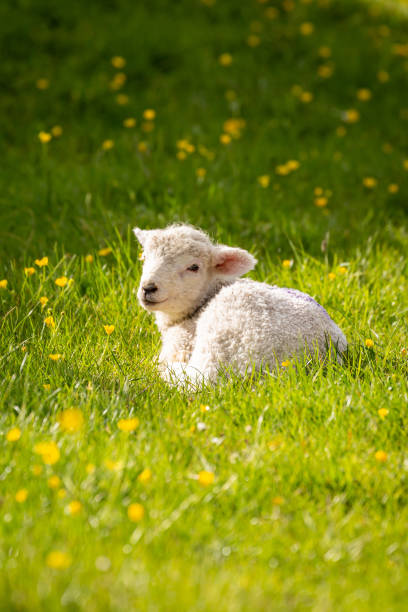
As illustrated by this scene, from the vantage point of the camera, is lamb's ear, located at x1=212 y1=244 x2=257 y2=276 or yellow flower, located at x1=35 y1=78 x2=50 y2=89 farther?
yellow flower, located at x1=35 y1=78 x2=50 y2=89

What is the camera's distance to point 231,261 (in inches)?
148

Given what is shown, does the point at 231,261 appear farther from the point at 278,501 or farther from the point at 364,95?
the point at 364,95

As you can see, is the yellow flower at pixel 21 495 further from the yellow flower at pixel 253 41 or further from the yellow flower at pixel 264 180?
the yellow flower at pixel 253 41

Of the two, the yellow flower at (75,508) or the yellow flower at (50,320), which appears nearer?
the yellow flower at (75,508)

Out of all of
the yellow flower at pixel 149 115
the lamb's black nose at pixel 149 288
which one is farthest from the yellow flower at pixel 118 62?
the lamb's black nose at pixel 149 288

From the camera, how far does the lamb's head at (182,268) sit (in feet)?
11.7

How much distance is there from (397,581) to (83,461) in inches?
47.9

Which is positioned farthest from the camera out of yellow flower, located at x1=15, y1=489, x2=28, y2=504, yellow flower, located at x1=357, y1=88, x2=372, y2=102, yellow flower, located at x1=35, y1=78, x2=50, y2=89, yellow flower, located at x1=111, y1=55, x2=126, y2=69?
yellow flower, located at x1=357, y1=88, x2=372, y2=102

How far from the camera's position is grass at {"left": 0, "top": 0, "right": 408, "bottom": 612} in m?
2.27

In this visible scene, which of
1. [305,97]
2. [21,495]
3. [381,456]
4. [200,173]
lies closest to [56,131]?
[200,173]

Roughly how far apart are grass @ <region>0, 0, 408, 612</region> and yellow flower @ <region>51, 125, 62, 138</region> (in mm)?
163

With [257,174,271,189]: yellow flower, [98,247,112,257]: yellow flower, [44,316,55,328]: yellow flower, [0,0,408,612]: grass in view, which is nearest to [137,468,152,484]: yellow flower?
[0,0,408,612]: grass

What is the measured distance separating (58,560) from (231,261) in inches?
81.9

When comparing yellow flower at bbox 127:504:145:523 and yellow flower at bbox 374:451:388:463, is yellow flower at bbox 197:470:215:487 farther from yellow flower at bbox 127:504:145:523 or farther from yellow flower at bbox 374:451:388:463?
yellow flower at bbox 374:451:388:463
